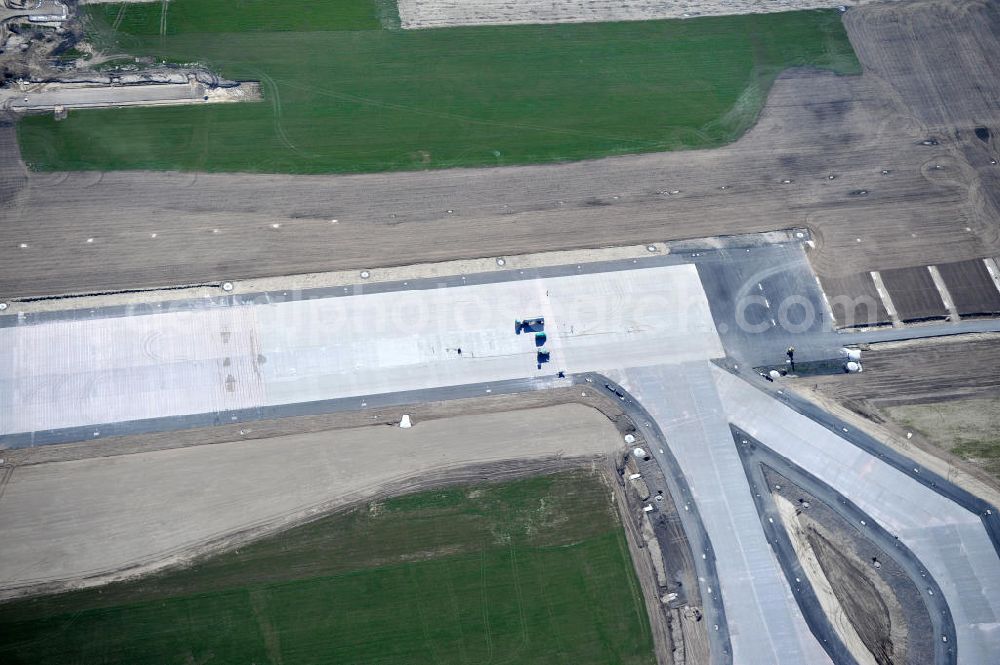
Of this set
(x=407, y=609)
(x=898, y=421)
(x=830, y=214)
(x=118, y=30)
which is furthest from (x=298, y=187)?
(x=898, y=421)

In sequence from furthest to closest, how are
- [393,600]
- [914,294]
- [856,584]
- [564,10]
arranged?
1. [564,10]
2. [914,294]
3. [856,584]
4. [393,600]

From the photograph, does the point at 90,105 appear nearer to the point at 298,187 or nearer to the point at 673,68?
the point at 298,187

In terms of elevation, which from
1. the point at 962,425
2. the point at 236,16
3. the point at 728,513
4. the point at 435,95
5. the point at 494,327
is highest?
the point at 236,16

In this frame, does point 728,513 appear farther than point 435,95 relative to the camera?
No

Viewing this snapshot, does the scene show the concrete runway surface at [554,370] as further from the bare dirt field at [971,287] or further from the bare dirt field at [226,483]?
the bare dirt field at [971,287]

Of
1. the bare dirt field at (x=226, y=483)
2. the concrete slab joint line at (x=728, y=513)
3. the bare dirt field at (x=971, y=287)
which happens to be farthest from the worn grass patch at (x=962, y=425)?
the bare dirt field at (x=226, y=483)

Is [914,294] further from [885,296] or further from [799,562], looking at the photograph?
[799,562]

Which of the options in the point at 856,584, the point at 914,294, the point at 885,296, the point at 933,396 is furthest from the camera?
the point at 914,294

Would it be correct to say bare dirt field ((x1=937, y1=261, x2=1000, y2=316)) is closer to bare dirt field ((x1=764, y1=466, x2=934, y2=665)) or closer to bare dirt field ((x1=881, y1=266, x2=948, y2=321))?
bare dirt field ((x1=881, y1=266, x2=948, y2=321))

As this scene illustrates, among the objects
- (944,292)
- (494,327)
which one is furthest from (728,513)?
(944,292)
